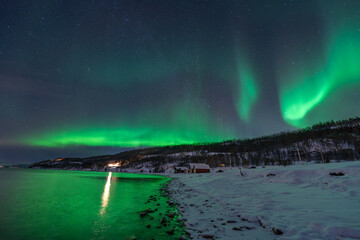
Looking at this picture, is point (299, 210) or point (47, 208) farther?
point (47, 208)

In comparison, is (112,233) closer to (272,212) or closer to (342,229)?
(272,212)

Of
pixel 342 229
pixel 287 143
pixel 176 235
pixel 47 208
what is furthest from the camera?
pixel 287 143

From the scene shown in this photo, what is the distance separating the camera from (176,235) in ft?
28.5

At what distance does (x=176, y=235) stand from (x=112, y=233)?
443cm

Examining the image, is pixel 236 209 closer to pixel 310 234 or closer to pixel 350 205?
pixel 310 234

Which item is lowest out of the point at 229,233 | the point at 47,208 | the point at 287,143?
the point at 47,208

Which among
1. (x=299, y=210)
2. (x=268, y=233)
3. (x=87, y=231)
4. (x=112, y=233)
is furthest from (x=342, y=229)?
(x=87, y=231)

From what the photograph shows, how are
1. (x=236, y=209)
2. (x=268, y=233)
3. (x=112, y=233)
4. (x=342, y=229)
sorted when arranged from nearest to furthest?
(x=342, y=229)
(x=268, y=233)
(x=112, y=233)
(x=236, y=209)

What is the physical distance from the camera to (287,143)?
190 metres

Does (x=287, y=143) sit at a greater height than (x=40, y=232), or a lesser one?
greater

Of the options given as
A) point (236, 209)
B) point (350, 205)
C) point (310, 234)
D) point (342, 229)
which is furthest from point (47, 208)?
point (350, 205)

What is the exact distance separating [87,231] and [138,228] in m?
3.45

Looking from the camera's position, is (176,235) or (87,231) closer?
(176,235)

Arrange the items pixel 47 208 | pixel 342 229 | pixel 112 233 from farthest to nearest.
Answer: pixel 47 208 < pixel 112 233 < pixel 342 229
